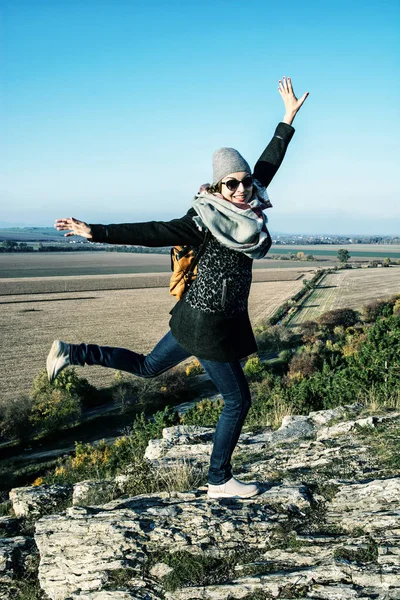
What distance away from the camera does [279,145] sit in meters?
4.29

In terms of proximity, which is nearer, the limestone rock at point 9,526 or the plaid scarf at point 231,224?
the plaid scarf at point 231,224

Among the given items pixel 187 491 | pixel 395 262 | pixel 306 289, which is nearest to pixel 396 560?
pixel 187 491

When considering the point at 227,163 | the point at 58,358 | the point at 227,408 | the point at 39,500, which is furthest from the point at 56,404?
the point at 227,163

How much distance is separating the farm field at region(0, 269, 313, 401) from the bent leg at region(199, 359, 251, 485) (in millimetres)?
26533

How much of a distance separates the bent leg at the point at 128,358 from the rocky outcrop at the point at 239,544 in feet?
3.61

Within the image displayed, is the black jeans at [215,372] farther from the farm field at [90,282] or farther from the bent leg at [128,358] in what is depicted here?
the farm field at [90,282]

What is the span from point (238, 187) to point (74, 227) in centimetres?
117

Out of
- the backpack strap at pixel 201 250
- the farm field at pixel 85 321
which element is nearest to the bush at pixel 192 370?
the farm field at pixel 85 321

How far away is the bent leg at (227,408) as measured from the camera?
12.1 ft

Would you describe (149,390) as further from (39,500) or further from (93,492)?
(93,492)

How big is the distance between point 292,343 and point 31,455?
2384cm

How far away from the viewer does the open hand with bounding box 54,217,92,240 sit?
3283mm

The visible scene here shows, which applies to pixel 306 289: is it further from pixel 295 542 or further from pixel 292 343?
pixel 295 542

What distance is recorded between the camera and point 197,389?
29.5 metres
